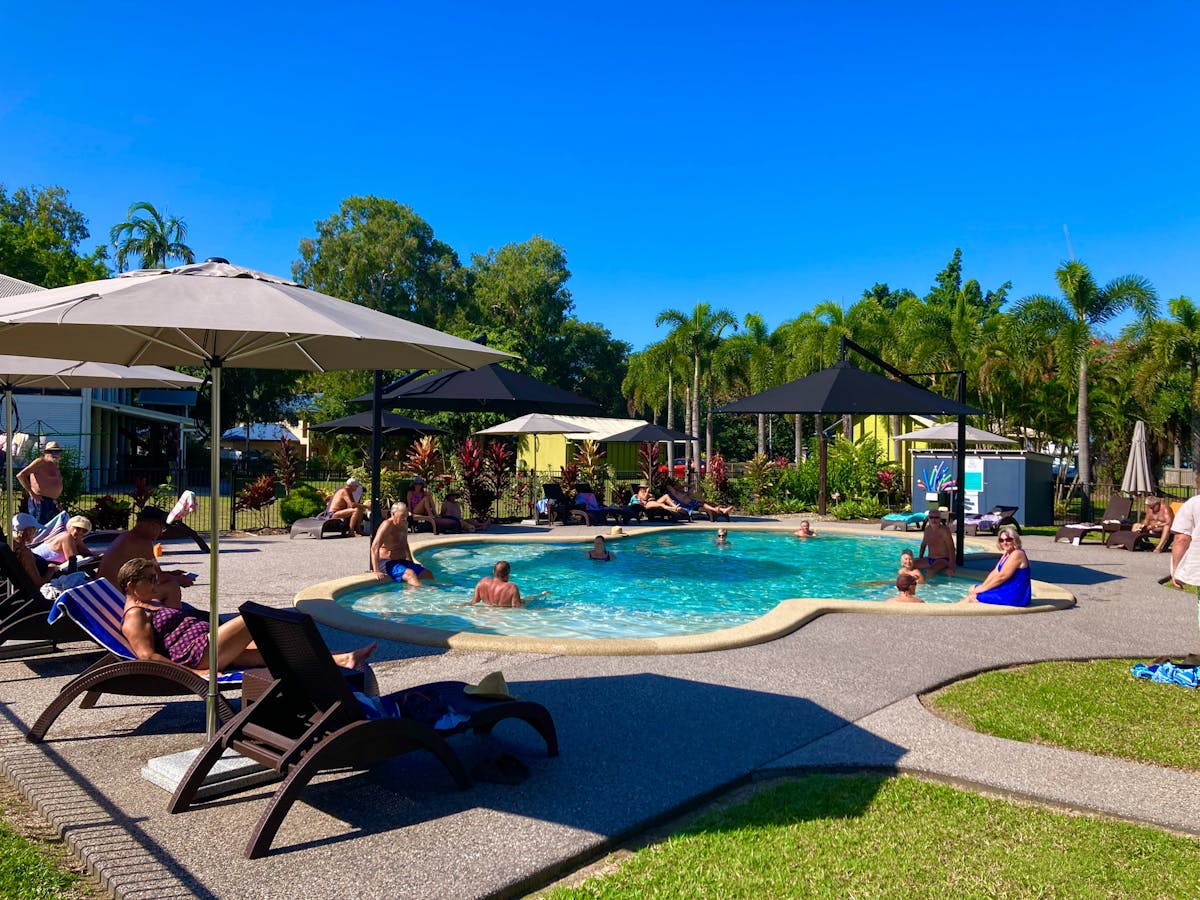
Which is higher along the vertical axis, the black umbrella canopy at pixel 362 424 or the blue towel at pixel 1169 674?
the black umbrella canopy at pixel 362 424

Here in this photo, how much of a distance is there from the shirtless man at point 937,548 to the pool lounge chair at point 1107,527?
5614mm

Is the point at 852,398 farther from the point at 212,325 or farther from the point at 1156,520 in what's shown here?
the point at 212,325

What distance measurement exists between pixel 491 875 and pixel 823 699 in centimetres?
318

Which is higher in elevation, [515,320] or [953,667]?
[515,320]

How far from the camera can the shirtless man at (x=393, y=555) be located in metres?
10.7

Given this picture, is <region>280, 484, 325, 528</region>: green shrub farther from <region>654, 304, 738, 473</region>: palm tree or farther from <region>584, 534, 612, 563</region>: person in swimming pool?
<region>654, 304, 738, 473</region>: palm tree

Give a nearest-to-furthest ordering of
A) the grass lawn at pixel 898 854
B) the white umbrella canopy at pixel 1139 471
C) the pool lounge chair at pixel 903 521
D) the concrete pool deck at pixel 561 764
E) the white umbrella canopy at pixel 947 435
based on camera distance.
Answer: the grass lawn at pixel 898 854
the concrete pool deck at pixel 561 764
the white umbrella canopy at pixel 1139 471
the pool lounge chair at pixel 903 521
the white umbrella canopy at pixel 947 435

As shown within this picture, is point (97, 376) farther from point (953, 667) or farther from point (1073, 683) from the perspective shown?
point (1073, 683)

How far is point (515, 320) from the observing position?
5891cm

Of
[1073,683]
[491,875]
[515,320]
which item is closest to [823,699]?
[1073,683]

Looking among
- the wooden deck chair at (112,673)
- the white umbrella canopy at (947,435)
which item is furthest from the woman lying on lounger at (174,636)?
the white umbrella canopy at (947,435)

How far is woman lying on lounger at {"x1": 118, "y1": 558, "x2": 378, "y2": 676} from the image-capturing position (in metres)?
5.04

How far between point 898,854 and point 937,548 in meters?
8.95

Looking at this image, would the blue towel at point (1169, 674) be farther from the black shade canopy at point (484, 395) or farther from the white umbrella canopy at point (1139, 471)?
the white umbrella canopy at point (1139, 471)
